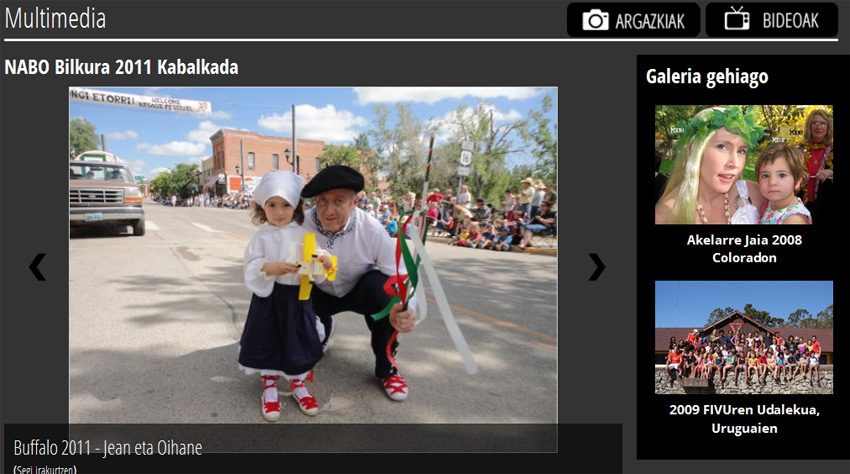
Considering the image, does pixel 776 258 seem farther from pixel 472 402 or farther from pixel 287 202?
pixel 287 202

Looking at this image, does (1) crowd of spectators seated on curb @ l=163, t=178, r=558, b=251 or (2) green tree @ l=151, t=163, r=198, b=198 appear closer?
(1) crowd of spectators seated on curb @ l=163, t=178, r=558, b=251

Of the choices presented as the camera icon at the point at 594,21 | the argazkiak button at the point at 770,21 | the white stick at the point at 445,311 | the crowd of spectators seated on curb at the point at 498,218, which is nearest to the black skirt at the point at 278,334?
the white stick at the point at 445,311

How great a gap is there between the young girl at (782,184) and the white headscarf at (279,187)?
2.46 m

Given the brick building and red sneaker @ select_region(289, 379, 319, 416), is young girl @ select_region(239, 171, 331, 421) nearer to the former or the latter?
red sneaker @ select_region(289, 379, 319, 416)

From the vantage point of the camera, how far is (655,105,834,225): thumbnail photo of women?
2303 mm

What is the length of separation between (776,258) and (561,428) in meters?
1.38

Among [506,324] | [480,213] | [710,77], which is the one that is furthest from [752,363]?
[480,213]

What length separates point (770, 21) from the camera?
229 centimetres

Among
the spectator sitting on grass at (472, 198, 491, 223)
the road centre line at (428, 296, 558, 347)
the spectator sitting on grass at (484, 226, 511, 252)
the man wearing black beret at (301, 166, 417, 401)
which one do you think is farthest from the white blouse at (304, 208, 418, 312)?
the spectator sitting on grass at (472, 198, 491, 223)

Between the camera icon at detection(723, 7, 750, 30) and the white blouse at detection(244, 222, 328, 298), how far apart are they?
241 centimetres

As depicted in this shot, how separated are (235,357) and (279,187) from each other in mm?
1491

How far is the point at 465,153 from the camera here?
658 centimetres

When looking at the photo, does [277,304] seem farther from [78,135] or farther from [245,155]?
[245,155]

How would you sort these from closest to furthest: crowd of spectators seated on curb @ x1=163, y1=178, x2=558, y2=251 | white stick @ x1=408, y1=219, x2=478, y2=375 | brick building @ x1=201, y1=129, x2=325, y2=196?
white stick @ x1=408, y1=219, x2=478, y2=375, crowd of spectators seated on curb @ x1=163, y1=178, x2=558, y2=251, brick building @ x1=201, y1=129, x2=325, y2=196
